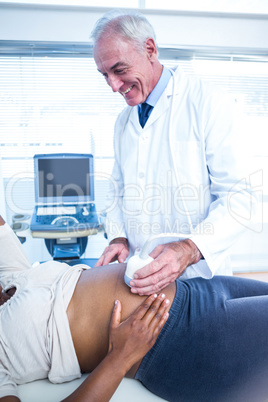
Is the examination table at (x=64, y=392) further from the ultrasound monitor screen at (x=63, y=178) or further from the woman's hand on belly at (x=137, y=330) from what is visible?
the ultrasound monitor screen at (x=63, y=178)

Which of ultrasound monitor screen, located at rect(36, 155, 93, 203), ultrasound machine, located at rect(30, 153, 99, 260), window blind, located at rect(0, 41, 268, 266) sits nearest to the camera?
ultrasound machine, located at rect(30, 153, 99, 260)

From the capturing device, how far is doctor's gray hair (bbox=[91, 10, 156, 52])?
43.4 inches

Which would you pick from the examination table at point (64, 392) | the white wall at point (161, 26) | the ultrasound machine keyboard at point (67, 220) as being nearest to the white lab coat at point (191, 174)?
the examination table at point (64, 392)

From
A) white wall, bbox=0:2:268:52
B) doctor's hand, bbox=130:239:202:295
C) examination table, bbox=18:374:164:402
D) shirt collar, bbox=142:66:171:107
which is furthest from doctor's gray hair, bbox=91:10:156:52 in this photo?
white wall, bbox=0:2:268:52

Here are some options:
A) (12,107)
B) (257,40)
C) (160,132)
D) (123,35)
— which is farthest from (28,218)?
(257,40)

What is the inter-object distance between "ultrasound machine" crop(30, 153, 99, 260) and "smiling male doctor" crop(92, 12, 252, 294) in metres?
0.87

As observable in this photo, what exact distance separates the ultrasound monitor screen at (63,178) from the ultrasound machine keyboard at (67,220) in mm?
111

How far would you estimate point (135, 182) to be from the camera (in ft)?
4.49

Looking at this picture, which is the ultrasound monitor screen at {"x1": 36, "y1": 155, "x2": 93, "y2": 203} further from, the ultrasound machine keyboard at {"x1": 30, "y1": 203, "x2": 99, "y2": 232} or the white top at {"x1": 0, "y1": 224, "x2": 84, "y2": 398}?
the white top at {"x1": 0, "y1": 224, "x2": 84, "y2": 398}

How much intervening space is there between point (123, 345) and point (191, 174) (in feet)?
2.29

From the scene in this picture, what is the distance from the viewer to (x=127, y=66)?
1145mm

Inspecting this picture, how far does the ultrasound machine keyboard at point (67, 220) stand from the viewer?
2.07 metres

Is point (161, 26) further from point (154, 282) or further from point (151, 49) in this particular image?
point (154, 282)

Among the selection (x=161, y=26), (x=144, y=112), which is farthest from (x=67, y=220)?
(x=161, y=26)
